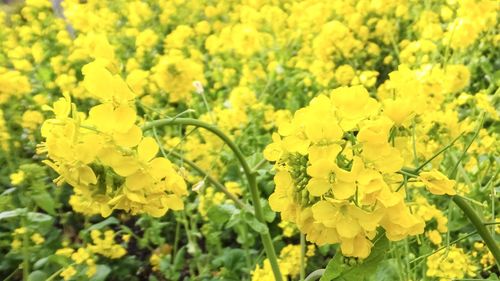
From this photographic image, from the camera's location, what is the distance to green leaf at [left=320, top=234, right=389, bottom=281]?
1016mm

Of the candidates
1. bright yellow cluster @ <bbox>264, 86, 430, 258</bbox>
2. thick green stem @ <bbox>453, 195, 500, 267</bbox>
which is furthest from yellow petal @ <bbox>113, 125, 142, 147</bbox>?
thick green stem @ <bbox>453, 195, 500, 267</bbox>

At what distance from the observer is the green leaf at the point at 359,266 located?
1016 mm

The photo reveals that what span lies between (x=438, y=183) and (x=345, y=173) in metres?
0.15

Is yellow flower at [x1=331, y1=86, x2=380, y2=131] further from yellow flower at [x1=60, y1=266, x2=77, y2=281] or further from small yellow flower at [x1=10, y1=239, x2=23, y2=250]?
small yellow flower at [x1=10, y1=239, x2=23, y2=250]

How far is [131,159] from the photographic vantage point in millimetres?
944

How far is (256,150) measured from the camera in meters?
2.41

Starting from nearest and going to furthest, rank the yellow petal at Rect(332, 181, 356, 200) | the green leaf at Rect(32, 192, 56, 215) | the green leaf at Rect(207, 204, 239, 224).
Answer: the yellow petal at Rect(332, 181, 356, 200) → the green leaf at Rect(207, 204, 239, 224) → the green leaf at Rect(32, 192, 56, 215)

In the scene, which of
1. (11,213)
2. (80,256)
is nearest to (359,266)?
(11,213)

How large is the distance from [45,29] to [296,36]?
1566 mm

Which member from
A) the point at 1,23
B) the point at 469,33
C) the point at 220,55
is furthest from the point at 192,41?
the point at 469,33

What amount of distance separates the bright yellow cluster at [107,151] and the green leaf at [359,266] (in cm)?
28

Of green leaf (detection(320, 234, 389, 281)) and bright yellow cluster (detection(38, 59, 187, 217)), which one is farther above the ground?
bright yellow cluster (detection(38, 59, 187, 217))

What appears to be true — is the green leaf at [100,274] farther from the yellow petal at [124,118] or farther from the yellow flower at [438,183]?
the yellow flower at [438,183]

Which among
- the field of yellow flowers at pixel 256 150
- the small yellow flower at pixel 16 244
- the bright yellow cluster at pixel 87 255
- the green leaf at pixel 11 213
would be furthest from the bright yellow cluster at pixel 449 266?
the small yellow flower at pixel 16 244
